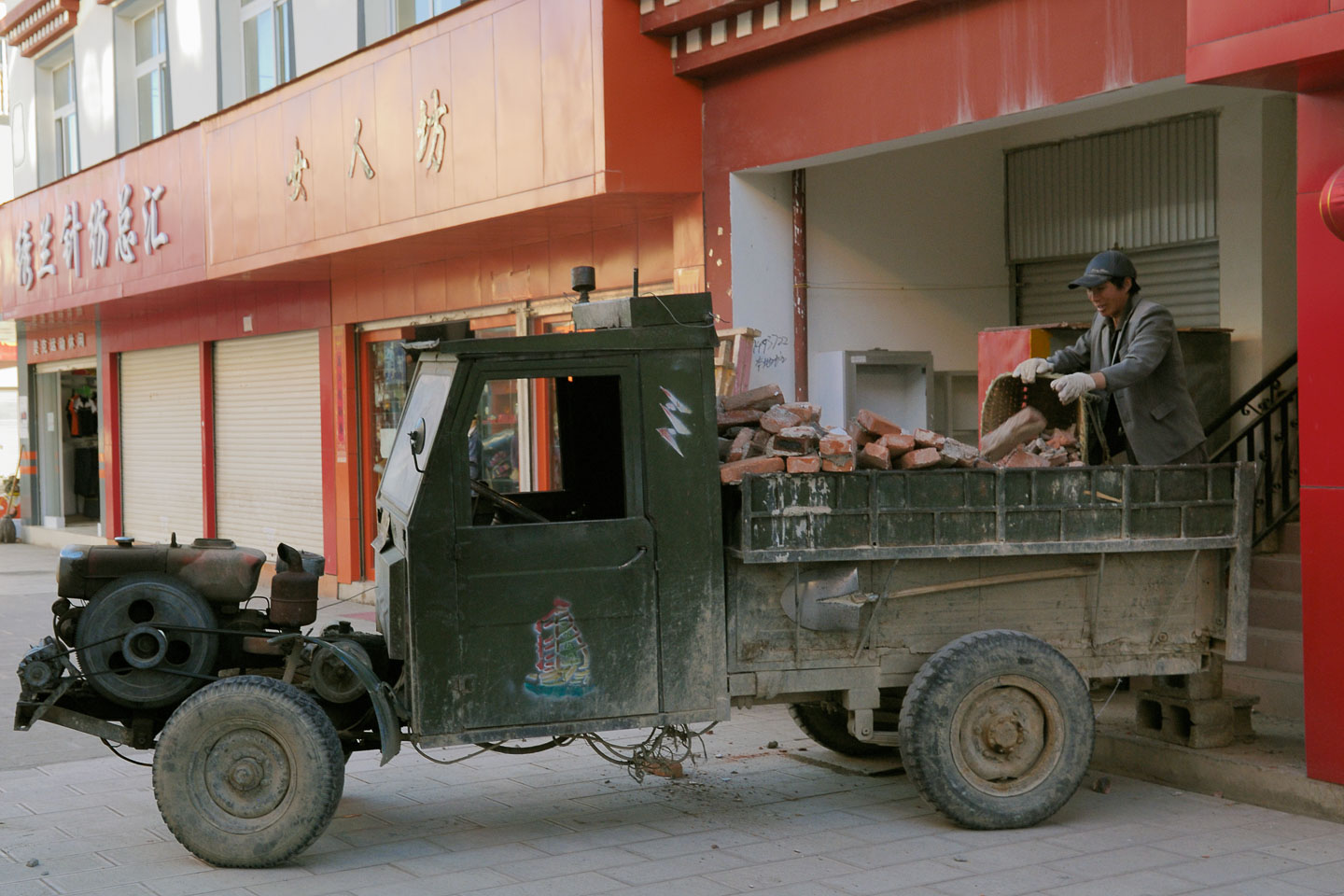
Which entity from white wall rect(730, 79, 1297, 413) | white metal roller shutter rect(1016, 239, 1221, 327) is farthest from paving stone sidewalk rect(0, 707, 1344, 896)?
white metal roller shutter rect(1016, 239, 1221, 327)

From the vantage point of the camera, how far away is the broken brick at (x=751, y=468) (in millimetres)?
5617

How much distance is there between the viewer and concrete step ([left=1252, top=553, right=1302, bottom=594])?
315 inches

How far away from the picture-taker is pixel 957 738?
18.6 feet

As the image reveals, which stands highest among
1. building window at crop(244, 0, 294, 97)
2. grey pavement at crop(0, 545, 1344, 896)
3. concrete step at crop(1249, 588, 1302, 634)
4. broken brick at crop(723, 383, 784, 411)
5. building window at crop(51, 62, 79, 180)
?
building window at crop(51, 62, 79, 180)

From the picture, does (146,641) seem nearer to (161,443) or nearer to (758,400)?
(758,400)

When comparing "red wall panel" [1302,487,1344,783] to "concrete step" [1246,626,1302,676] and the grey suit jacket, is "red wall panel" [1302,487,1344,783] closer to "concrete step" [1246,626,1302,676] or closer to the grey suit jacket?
the grey suit jacket

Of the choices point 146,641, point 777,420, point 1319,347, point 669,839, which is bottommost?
point 669,839

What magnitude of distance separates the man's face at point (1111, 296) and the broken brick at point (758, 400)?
5.37ft

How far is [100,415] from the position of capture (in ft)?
69.1

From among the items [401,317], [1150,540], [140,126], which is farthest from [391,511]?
[140,126]

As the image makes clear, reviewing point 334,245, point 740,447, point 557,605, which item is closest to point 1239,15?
point 740,447

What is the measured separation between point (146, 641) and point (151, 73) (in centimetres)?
1442

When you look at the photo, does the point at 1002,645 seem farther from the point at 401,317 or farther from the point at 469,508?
Result: the point at 401,317

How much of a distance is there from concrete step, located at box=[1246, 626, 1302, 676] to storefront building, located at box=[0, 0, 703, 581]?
13.4ft
